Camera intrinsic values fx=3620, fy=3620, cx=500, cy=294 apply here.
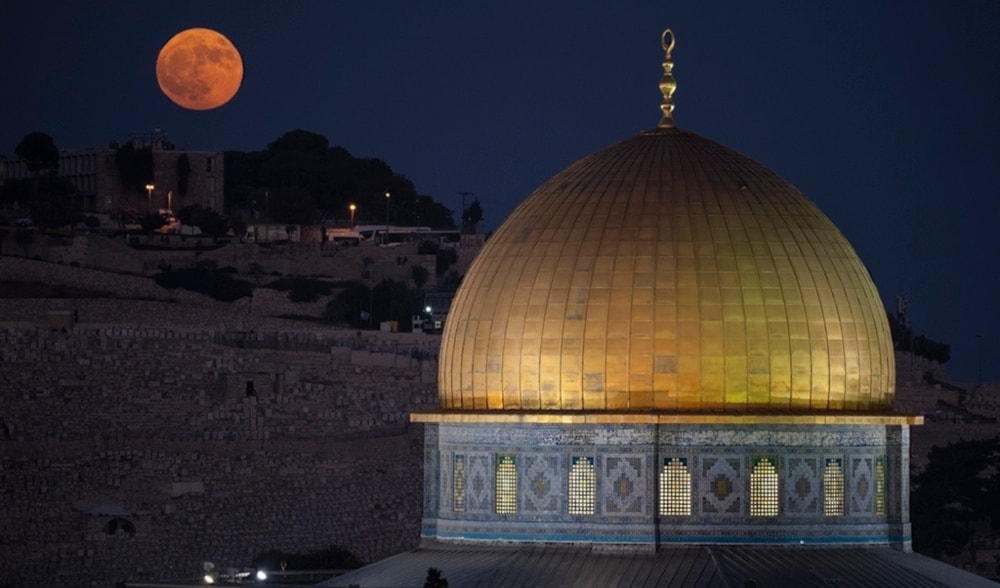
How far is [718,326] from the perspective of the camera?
4750 cm

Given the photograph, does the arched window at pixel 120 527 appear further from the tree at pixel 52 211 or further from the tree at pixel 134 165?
the tree at pixel 134 165

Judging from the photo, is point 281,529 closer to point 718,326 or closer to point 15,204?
point 718,326

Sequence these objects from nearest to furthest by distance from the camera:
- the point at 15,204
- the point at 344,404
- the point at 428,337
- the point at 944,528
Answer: the point at 944,528, the point at 344,404, the point at 428,337, the point at 15,204

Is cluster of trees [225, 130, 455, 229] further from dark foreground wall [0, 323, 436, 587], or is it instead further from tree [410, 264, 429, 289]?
dark foreground wall [0, 323, 436, 587]

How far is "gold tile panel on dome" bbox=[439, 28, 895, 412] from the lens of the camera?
47.4 m

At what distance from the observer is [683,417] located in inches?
1852

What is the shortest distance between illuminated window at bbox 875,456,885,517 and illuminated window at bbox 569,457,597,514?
3.91m

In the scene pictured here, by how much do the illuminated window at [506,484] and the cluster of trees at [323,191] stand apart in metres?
110

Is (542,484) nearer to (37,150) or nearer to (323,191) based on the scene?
(37,150)

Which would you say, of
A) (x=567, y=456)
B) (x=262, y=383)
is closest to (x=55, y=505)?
(x=262, y=383)

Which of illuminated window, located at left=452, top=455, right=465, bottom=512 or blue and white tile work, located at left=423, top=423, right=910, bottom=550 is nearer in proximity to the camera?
blue and white tile work, located at left=423, top=423, right=910, bottom=550

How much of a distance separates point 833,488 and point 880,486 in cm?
108

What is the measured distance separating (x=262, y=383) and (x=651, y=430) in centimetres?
5984

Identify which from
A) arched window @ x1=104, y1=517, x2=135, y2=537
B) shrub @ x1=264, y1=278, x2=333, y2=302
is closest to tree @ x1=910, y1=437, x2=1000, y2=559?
arched window @ x1=104, y1=517, x2=135, y2=537
